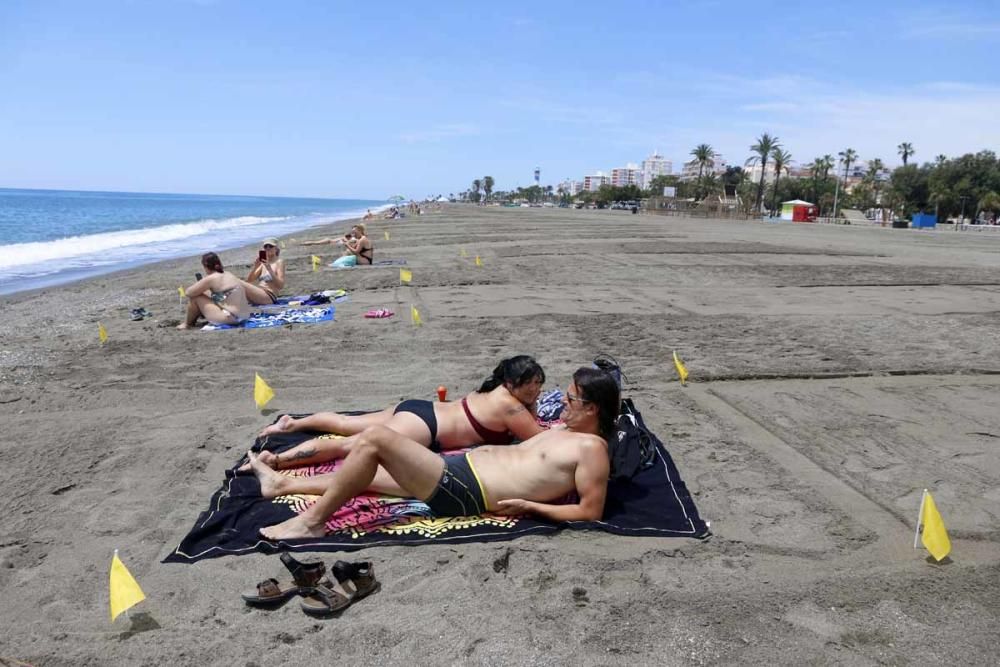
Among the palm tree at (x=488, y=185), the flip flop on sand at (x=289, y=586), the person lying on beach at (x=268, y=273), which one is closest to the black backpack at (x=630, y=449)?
the flip flop on sand at (x=289, y=586)

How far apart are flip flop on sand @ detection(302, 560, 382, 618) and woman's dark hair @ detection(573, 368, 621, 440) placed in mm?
1377

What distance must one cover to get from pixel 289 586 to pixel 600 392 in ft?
5.78

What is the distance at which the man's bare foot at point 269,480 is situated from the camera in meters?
3.88

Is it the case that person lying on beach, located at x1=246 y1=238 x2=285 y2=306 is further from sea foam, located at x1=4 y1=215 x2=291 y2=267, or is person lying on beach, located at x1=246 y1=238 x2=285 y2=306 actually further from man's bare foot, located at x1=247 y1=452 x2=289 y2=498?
sea foam, located at x1=4 y1=215 x2=291 y2=267

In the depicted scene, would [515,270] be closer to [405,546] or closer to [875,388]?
[875,388]

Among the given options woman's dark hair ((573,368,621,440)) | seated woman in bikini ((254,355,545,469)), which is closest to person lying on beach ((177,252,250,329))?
seated woman in bikini ((254,355,545,469))

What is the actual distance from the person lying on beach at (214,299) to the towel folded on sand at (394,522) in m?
5.17

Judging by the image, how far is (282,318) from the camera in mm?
8961

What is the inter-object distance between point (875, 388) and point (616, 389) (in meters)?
3.56

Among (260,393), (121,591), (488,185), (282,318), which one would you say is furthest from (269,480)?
(488,185)

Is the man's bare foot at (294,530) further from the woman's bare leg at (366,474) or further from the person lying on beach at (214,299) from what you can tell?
the person lying on beach at (214,299)

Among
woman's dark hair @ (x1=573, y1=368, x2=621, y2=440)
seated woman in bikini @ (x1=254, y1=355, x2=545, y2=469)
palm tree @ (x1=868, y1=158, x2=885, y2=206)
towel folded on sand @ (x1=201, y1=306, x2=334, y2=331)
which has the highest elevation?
palm tree @ (x1=868, y1=158, x2=885, y2=206)

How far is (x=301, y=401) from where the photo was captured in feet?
19.1

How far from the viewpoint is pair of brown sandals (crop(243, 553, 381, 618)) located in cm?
283
